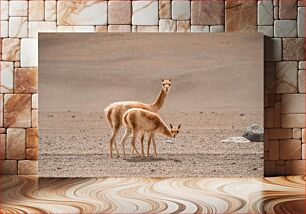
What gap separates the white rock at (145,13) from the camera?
10.2 ft

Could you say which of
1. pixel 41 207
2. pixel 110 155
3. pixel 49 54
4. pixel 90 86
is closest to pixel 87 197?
pixel 41 207

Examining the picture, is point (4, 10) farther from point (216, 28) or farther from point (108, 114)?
point (216, 28)

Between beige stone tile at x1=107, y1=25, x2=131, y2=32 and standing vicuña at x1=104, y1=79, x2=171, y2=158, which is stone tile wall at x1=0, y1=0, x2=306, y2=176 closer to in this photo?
beige stone tile at x1=107, y1=25, x2=131, y2=32

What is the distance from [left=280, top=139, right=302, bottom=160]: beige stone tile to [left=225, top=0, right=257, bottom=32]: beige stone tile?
757 millimetres

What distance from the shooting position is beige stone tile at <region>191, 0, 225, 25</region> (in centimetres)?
309

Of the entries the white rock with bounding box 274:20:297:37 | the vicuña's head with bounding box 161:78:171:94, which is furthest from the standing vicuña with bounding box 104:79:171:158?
the white rock with bounding box 274:20:297:37

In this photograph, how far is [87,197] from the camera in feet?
8.08

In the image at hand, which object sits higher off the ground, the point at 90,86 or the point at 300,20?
the point at 300,20

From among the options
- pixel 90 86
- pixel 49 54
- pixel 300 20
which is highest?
pixel 300 20

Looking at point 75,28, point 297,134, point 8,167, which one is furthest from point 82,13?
point 297,134

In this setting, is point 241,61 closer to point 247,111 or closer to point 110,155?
point 247,111

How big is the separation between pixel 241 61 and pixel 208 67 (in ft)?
0.69

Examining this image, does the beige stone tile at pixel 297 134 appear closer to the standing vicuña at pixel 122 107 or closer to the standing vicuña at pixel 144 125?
the standing vicuña at pixel 144 125

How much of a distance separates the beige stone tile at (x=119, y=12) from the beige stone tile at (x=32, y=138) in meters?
0.85
